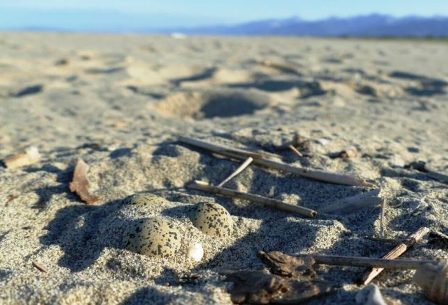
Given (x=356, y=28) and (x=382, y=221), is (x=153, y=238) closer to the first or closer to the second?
(x=382, y=221)

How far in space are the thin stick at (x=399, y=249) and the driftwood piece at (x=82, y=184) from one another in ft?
5.32

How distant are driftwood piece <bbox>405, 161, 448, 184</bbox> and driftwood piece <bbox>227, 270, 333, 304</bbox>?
1.63 metres

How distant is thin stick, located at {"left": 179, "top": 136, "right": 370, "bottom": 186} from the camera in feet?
9.78

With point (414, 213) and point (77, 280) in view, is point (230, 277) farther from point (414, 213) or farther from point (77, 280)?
point (414, 213)

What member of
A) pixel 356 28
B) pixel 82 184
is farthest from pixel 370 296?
pixel 356 28

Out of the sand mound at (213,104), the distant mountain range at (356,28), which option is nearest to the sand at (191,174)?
the sand mound at (213,104)

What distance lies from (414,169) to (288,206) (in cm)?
114

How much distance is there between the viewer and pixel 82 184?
10.2 ft

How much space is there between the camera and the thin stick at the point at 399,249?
76.5 inches

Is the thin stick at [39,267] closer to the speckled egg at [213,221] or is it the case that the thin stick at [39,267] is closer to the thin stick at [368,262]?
the speckled egg at [213,221]

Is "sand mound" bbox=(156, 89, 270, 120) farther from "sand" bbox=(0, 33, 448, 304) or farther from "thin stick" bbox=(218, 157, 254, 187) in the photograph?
"thin stick" bbox=(218, 157, 254, 187)

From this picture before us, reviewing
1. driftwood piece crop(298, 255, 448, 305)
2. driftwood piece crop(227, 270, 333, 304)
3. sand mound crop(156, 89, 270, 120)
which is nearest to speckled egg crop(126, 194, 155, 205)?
driftwood piece crop(227, 270, 333, 304)

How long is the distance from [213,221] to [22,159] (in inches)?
68.7

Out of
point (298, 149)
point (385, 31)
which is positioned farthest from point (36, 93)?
point (385, 31)
